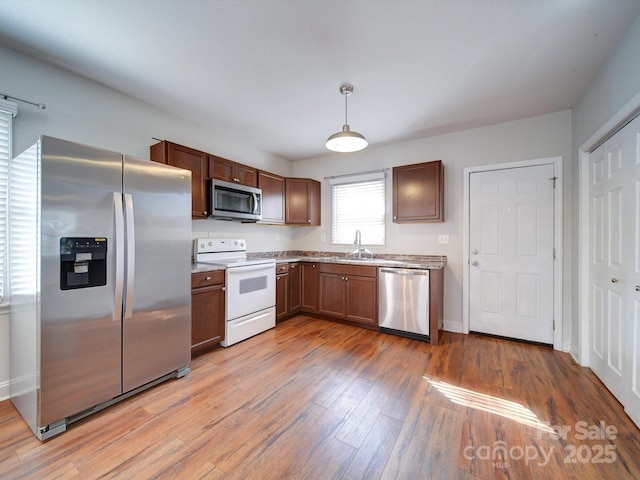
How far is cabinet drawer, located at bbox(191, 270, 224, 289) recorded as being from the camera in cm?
258

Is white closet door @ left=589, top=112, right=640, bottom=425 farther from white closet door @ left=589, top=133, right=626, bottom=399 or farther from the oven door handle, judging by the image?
the oven door handle

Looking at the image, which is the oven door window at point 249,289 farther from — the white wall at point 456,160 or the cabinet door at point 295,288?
the white wall at point 456,160

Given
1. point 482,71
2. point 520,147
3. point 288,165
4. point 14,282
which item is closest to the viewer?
point 14,282

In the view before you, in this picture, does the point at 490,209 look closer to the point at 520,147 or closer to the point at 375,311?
the point at 520,147

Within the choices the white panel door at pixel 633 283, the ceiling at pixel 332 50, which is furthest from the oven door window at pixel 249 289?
the white panel door at pixel 633 283

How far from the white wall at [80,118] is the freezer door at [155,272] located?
944mm

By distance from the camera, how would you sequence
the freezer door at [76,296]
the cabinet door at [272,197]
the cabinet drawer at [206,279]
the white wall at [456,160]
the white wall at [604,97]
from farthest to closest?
the cabinet door at [272,197]
the white wall at [456,160]
the cabinet drawer at [206,279]
the white wall at [604,97]
the freezer door at [76,296]

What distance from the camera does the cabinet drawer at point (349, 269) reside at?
135 inches

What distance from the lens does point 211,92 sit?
2561 millimetres

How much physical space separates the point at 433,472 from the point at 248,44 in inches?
114

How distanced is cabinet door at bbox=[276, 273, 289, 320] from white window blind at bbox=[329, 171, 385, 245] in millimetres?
1144

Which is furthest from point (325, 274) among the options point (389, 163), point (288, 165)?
point (288, 165)

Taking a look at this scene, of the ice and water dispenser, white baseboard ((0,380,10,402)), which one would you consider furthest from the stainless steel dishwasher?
white baseboard ((0,380,10,402))

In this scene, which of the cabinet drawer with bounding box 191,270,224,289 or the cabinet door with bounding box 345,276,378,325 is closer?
the cabinet drawer with bounding box 191,270,224,289
